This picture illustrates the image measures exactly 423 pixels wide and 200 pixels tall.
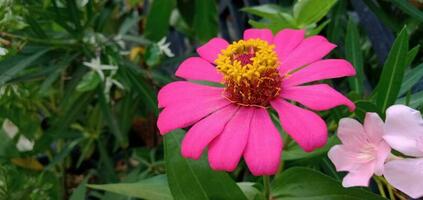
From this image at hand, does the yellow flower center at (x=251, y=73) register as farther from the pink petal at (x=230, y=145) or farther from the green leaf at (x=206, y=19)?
the green leaf at (x=206, y=19)

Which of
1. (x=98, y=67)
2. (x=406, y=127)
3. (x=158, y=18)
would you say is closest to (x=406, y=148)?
(x=406, y=127)

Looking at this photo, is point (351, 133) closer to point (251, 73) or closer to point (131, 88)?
point (251, 73)

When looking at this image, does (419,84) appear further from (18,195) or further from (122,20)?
(122,20)

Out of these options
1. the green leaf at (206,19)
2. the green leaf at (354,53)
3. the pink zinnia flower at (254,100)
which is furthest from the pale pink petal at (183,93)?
the green leaf at (206,19)

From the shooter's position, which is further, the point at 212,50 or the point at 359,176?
the point at 212,50

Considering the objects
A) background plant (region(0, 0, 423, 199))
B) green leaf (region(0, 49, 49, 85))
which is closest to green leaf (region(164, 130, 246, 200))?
background plant (region(0, 0, 423, 199))

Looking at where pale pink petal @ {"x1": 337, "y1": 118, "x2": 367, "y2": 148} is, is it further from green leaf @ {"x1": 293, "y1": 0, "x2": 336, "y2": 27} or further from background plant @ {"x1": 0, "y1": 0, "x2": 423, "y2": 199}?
green leaf @ {"x1": 293, "y1": 0, "x2": 336, "y2": 27}
